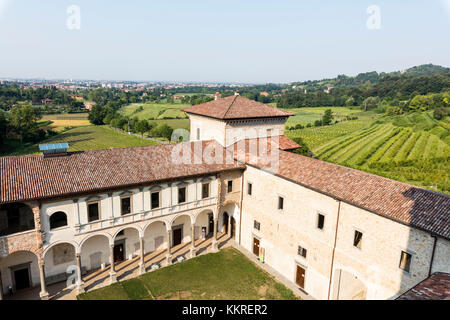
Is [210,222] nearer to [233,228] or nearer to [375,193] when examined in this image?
[233,228]

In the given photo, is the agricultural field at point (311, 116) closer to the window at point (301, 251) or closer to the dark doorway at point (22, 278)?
the window at point (301, 251)

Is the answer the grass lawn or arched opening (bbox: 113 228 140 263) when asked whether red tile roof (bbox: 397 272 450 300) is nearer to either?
the grass lawn

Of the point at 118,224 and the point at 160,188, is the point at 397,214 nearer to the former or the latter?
the point at 160,188

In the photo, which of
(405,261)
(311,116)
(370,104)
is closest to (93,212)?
(405,261)

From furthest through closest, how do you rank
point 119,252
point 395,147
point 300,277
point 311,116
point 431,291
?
point 311,116, point 395,147, point 119,252, point 300,277, point 431,291

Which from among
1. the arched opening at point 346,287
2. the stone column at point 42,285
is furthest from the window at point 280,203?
the stone column at point 42,285

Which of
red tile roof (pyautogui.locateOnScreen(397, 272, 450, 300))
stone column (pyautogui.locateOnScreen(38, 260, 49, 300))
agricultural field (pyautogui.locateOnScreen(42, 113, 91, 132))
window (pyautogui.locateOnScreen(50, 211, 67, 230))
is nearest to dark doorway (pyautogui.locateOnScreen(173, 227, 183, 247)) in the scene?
window (pyautogui.locateOnScreen(50, 211, 67, 230))
